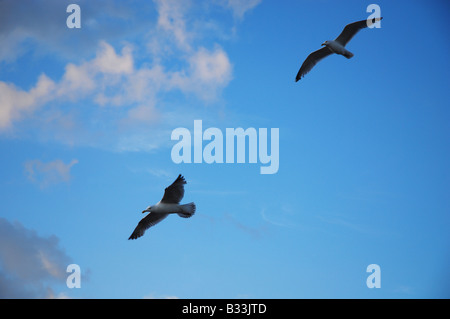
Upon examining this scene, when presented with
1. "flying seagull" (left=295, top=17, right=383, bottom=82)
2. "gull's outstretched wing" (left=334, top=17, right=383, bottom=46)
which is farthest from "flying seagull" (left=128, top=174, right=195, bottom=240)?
"gull's outstretched wing" (left=334, top=17, right=383, bottom=46)

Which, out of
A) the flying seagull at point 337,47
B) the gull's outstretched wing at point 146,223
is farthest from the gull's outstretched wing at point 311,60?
the gull's outstretched wing at point 146,223

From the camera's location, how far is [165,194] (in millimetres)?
19969

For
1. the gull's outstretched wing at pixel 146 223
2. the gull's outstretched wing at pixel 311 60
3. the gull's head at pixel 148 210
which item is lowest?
the gull's outstretched wing at pixel 146 223

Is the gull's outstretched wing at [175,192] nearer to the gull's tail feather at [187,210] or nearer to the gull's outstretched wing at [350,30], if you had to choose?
the gull's tail feather at [187,210]

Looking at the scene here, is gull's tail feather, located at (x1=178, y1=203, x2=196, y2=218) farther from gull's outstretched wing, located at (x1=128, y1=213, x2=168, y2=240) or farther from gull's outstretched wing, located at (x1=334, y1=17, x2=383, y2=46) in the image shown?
gull's outstretched wing, located at (x1=334, y1=17, x2=383, y2=46)

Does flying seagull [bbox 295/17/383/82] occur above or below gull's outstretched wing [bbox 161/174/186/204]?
above

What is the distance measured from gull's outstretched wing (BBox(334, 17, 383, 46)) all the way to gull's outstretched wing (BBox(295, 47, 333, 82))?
3.08ft

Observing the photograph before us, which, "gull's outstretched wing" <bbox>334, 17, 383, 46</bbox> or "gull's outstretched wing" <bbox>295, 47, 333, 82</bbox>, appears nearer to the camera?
"gull's outstretched wing" <bbox>334, 17, 383, 46</bbox>

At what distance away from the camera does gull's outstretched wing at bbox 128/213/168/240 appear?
21875 millimetres

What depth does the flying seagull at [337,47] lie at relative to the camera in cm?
2256

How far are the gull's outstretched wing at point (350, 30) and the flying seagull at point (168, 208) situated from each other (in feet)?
33.2

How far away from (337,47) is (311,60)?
1789 millimetres
